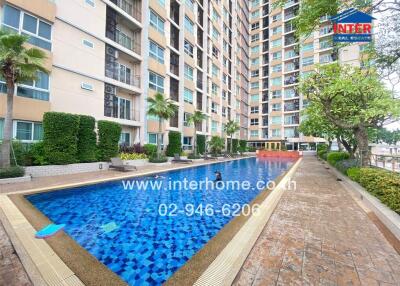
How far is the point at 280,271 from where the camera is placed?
3.47 meters

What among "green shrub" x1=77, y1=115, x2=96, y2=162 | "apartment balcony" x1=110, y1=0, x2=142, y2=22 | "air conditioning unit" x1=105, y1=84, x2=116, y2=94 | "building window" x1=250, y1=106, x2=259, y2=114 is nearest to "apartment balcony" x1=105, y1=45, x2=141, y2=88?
"air conditioning unit" x1=105, y1=84, x2=116, y2=94

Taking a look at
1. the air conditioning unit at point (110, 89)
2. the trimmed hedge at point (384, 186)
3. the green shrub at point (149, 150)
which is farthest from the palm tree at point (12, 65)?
the trimmed hedge at point (384, 186)

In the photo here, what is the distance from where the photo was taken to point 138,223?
6488mm

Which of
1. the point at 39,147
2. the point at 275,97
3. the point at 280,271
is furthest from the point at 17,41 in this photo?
the point at 275,97

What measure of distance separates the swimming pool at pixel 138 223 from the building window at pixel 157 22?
2020cm

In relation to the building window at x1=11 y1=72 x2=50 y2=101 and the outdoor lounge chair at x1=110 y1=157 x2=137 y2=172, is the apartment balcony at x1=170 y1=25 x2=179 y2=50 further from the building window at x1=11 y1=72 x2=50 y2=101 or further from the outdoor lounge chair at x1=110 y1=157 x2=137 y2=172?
the outdoor lounge chair at x1=110 y1=157 x2=137 y2=172

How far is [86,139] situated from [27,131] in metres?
3.38

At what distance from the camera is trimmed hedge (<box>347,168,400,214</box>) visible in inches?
238

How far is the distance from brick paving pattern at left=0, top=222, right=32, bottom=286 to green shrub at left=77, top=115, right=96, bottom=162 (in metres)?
11.4

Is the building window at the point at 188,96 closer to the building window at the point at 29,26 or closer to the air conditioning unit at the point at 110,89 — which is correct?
the air conditioning unit at the point at 110,89

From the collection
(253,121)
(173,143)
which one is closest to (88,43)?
(173,143)

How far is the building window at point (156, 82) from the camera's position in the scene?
2286 cm

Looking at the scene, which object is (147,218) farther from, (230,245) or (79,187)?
(79,187)

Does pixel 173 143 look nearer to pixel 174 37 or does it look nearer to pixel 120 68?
pixel 120 68
